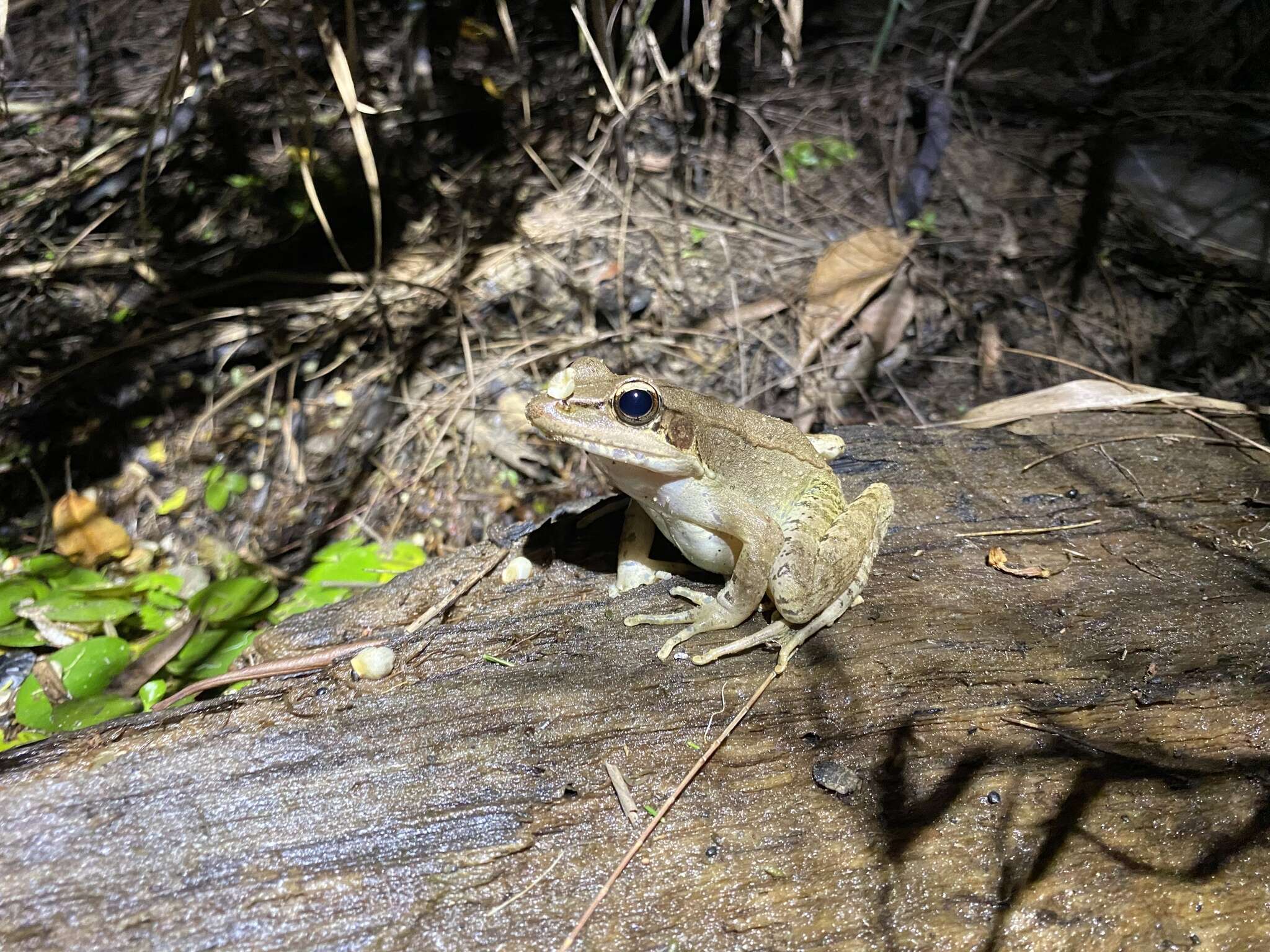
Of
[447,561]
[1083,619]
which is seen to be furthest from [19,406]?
[1083,619]

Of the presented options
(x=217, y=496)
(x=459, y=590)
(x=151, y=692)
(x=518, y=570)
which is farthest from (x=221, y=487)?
(x=518, y=570)

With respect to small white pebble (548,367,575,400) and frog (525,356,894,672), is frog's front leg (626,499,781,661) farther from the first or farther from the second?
small white pebble (548,367,575,400)

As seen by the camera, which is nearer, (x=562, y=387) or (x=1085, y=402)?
(x=562, y=387)

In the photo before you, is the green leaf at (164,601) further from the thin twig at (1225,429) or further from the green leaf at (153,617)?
the thin twig at (1225,429)

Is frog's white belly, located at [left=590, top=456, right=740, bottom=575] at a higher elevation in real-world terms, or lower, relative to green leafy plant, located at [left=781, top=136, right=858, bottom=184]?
lower

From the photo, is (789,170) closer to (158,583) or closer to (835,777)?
(835,777)

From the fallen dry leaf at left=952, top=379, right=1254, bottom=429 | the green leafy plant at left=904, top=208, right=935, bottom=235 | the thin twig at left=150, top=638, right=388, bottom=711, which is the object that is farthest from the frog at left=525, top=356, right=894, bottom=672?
the green leafy plant at left=904, top=208, right=935, bottom=235

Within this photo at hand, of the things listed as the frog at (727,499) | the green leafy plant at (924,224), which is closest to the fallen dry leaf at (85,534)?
the frog at (727,499)
